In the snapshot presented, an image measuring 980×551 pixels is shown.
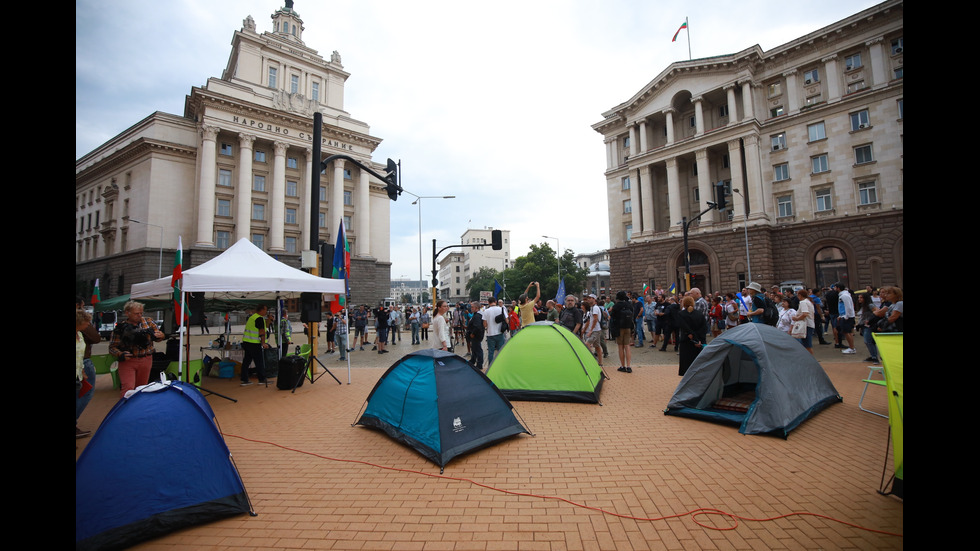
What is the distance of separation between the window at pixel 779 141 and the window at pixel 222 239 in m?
46.2

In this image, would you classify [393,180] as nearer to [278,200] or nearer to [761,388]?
[761,388]

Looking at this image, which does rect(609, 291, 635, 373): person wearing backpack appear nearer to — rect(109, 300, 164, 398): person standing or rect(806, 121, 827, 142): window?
rect(109, 300, 164, 398): person standing

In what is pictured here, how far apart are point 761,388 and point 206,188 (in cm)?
4172

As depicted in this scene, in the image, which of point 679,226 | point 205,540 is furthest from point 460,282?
point 205,540

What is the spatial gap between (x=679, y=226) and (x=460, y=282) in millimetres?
80893

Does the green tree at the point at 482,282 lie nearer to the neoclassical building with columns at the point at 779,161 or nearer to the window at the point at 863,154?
the neoclassical building with columns at the point at 779,161

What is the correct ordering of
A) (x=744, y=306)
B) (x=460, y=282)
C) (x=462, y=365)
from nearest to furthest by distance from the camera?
(x=462, y=365) < (x=744, y=306) < (x=460, y=282)

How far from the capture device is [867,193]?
2588 centimetres

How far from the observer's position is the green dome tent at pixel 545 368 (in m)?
7.06

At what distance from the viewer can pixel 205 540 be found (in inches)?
130

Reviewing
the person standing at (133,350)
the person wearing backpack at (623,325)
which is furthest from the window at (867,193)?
the person standing at (133,350)

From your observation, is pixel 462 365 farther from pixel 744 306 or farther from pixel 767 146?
pixel 767 146

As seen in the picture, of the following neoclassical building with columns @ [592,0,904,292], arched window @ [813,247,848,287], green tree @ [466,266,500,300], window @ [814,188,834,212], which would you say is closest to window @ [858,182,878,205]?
neoclassical building with columns @ [592,0,904,292]
